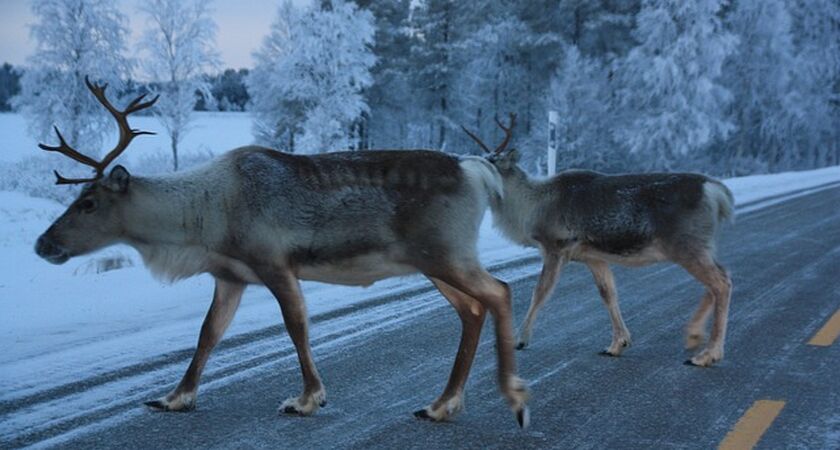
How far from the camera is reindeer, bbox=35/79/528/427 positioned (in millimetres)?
5020

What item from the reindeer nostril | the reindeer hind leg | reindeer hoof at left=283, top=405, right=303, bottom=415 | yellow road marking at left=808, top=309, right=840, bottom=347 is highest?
the reindeer nostril

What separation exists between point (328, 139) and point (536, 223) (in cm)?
3439

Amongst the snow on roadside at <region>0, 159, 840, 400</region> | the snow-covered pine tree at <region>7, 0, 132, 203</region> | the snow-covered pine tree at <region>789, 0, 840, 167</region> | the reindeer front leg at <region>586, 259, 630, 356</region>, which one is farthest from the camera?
the snow-covered pine tree at <region>789, 0, 840, 167</region>

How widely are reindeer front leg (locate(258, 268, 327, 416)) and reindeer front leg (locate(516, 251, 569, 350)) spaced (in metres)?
2.27

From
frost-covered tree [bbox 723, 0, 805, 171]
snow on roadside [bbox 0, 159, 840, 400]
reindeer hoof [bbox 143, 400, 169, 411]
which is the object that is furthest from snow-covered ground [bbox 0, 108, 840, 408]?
frost-covered tree [bbox 723, 0, 805, 171]

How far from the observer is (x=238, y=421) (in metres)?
4.94

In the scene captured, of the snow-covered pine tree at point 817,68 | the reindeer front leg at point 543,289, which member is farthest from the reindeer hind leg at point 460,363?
the snow-covered pine tree at point 817,68

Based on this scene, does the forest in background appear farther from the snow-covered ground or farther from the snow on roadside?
the snow on roadside

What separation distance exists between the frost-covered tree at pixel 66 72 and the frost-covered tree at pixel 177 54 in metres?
5.47

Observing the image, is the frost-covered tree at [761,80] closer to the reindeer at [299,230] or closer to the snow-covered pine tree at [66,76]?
the snow-covered pine tree at [66,76]

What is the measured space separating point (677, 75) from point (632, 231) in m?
34.3

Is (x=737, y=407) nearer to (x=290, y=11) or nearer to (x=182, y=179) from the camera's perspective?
(x=182, y=179)

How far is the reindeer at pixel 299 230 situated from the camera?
16.5 ft

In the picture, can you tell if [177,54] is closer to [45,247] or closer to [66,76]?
[66,76]
